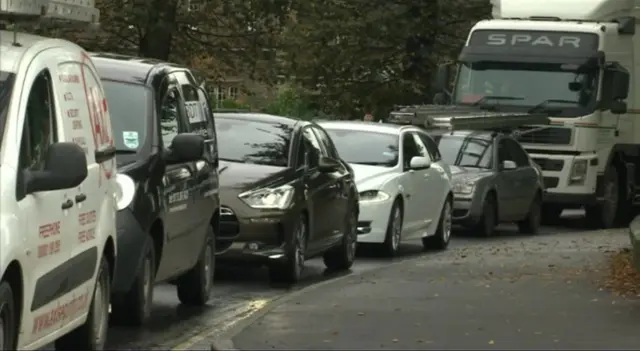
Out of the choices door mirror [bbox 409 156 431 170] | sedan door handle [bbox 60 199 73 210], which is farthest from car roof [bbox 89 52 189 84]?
door mirror [bbox 409 156 431 170]

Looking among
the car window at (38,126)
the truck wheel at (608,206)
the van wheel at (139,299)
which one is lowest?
the truck wheel at (608,206)

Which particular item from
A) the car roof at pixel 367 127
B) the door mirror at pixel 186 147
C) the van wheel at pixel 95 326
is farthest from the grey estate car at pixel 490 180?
the van wheel at pixel 95 326

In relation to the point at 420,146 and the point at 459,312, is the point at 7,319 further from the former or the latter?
the point at 420,146

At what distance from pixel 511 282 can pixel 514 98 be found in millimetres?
12015

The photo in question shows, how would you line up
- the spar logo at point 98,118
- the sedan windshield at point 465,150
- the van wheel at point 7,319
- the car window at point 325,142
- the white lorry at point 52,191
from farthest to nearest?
the sedan windshield at point 465,150 < the car window at point 325,142 < the spar logo at point 98,118 < the white lorry at point 52,191 < the van wheel at point 7,319

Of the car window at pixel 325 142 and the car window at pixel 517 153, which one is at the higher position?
the car window at pixel 325 142

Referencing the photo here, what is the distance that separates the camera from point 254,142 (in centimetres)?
1630

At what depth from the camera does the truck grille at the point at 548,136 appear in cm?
2702

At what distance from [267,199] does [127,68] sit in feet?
9.84

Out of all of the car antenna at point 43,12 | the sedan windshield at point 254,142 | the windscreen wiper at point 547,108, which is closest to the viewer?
the car antenna at point 43,12

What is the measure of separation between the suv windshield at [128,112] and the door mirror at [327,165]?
4.64 m

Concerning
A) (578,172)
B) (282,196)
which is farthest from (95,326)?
(578,172)

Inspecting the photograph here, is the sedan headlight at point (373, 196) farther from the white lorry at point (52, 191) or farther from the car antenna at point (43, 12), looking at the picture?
the white lorry at point (52, 191)

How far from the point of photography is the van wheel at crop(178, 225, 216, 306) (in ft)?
43.7
